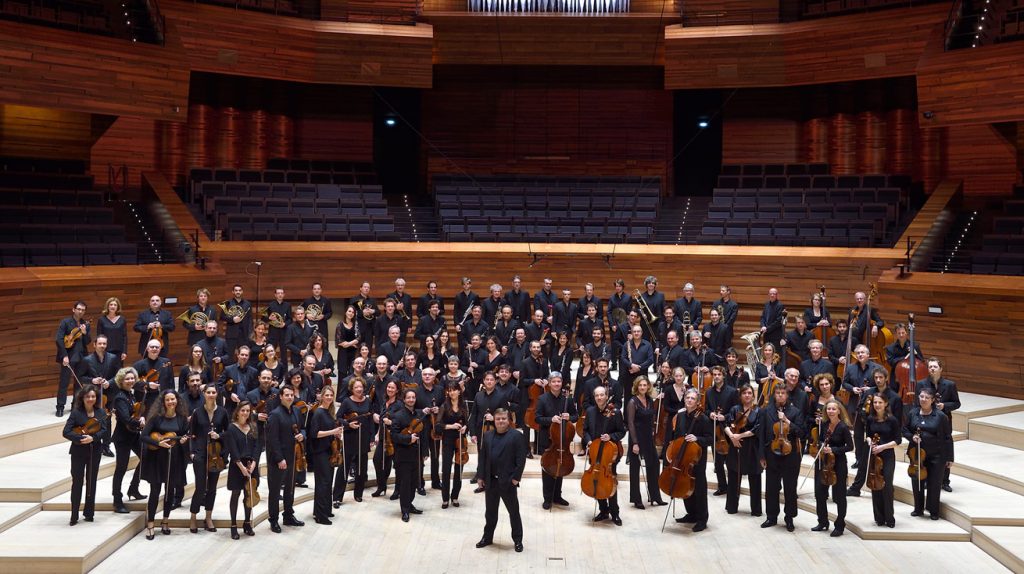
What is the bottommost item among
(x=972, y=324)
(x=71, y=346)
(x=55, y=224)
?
(x=71, y=346)

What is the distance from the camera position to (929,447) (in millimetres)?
8508

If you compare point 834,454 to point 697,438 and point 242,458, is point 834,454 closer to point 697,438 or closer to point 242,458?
point 697,438

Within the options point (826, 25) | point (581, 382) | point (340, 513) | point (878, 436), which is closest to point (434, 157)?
point (826, 25)

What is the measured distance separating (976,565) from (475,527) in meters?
4.26

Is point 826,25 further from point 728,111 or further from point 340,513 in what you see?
point 340,513

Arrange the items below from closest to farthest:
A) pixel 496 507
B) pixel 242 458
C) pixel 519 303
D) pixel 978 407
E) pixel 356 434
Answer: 1. pixel 242 458
2. pixel 496 507
3. pixel 356 434
4. pixel 978 407
5. pixel 519 303

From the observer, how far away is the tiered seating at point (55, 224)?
12.1m

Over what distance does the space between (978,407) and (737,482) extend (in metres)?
3.92

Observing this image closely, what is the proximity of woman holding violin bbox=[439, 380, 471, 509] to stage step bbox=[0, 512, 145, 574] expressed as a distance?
110 inches

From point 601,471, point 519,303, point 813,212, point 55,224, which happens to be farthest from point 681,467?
point 55,224

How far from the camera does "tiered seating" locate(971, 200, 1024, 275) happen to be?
12375mm

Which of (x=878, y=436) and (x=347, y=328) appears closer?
(x=878, y=436)

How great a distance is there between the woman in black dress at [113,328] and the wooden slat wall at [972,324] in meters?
9.93

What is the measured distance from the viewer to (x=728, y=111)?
18328mm
